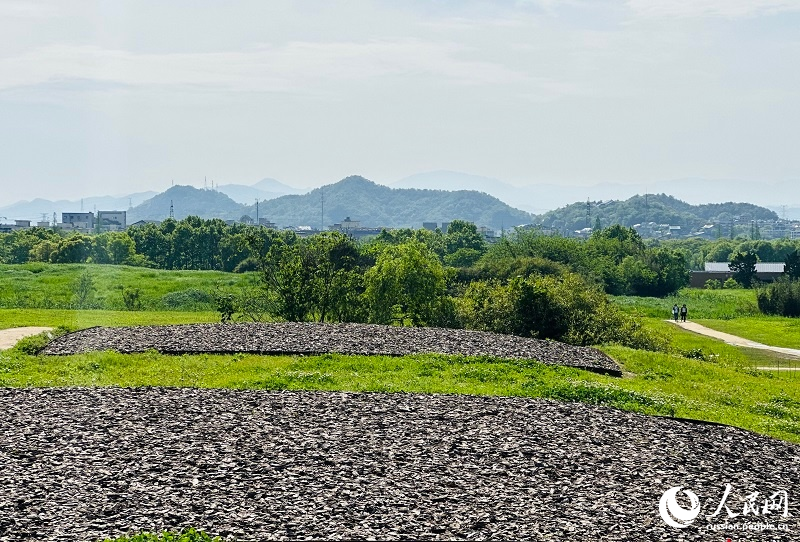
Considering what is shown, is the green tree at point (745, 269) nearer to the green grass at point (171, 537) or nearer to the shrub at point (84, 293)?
the shrub at point (84, 293)

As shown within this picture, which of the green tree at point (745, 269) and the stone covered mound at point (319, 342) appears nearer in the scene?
the stone covered mound at point (319, 342)

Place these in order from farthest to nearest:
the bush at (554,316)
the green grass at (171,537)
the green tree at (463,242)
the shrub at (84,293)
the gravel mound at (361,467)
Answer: the green tree at (463,242) → the shrub at (84,293) → the bush at (554,316) → the gravel mound at (361,467) → the green grass at (171,537)

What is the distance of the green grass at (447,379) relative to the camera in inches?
568

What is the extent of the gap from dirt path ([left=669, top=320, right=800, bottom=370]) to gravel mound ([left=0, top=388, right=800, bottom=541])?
57.7 feet

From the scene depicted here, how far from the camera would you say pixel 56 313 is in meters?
28.7

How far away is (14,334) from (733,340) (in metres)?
28.8

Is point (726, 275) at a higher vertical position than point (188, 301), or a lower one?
lower

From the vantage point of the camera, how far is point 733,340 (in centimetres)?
3931

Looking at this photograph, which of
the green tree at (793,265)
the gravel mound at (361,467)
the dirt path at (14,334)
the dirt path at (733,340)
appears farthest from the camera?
the green tree at (793,265)

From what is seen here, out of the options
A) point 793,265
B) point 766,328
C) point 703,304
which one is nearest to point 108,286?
point 766,328

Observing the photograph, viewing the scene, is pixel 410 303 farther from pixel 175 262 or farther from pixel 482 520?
pixel 175 262

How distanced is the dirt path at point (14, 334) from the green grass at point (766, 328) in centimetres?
2888

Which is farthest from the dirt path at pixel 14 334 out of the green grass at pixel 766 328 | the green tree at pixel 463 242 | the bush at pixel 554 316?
the green tree at pixel 463 242

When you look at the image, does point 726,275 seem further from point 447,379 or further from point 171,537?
point 171,537
